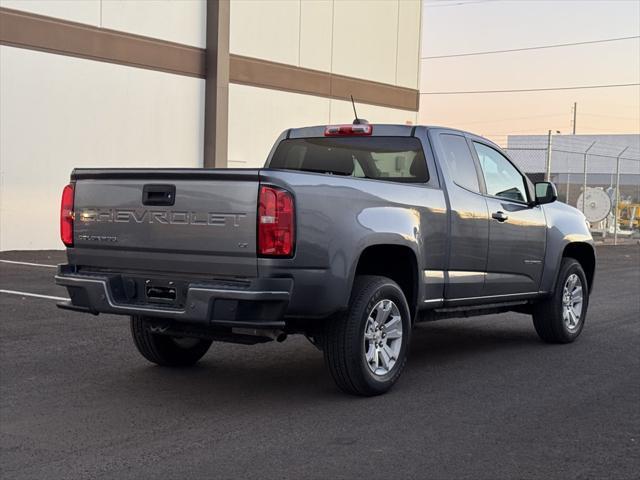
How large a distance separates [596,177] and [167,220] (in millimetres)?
53217

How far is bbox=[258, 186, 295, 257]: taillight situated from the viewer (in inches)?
228

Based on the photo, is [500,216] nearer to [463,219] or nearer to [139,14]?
[463,219]

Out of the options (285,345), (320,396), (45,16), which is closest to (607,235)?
(45,16)

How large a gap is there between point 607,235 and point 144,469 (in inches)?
1089

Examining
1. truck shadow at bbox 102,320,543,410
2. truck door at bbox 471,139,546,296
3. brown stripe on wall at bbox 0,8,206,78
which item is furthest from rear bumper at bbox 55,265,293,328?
brown stripe on wall at bbox 0,8,206,78

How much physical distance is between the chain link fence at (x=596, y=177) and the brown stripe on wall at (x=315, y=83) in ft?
13.1

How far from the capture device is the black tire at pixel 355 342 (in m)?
6.39

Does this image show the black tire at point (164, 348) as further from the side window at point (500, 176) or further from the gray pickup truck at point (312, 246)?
the side window at point (500, 176)

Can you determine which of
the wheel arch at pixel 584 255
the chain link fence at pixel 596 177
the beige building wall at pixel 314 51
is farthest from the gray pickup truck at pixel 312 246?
the beige building wall at pixel 314 51

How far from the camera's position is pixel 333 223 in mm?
6164

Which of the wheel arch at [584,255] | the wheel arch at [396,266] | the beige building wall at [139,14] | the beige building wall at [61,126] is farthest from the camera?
the beige building wall at [139,14]

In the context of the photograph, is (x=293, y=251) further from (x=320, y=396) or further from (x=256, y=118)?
(x=256, y=118)

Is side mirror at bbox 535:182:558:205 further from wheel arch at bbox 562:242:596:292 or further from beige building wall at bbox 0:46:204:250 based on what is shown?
beige building wall at bbox 0:46:204:250

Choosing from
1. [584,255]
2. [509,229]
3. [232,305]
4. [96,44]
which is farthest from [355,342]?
[96,44]
